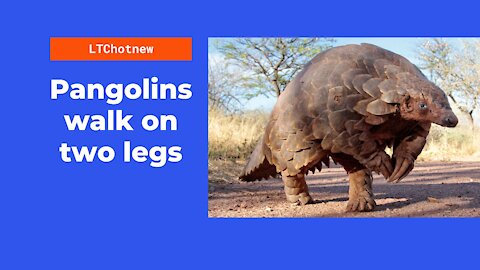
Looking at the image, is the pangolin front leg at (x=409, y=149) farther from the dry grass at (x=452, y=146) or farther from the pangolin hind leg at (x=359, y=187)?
the dry grass at (x=452, y=146)

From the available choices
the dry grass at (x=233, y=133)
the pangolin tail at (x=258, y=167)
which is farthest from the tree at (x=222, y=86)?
the pangolin tail at (x=258, y=167)

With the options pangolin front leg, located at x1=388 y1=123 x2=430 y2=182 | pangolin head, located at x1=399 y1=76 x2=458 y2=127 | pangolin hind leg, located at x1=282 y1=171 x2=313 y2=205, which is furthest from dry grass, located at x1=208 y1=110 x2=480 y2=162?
pangolin head, located at x1=399 y1=76 x2=458 y2=127

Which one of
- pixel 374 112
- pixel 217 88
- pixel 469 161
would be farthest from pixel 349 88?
pixel 469 161

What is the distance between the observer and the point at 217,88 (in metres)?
13.3

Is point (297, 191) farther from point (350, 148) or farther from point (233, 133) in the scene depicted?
point (233, 133)

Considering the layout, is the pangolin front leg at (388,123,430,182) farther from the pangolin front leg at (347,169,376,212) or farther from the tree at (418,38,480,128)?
the tree at (418,38,480,128)

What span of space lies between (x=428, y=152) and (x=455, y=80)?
2.04m

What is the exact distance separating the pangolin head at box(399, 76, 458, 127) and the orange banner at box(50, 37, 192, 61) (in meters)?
2.40

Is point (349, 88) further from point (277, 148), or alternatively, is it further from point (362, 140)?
point (277, 148)

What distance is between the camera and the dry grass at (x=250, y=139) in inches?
510

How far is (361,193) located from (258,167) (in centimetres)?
158

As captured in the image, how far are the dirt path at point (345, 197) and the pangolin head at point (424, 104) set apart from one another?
4.91 feet

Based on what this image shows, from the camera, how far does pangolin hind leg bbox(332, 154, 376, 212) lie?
Answer: 7.59 meters

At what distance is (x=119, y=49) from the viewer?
5.98 meters
